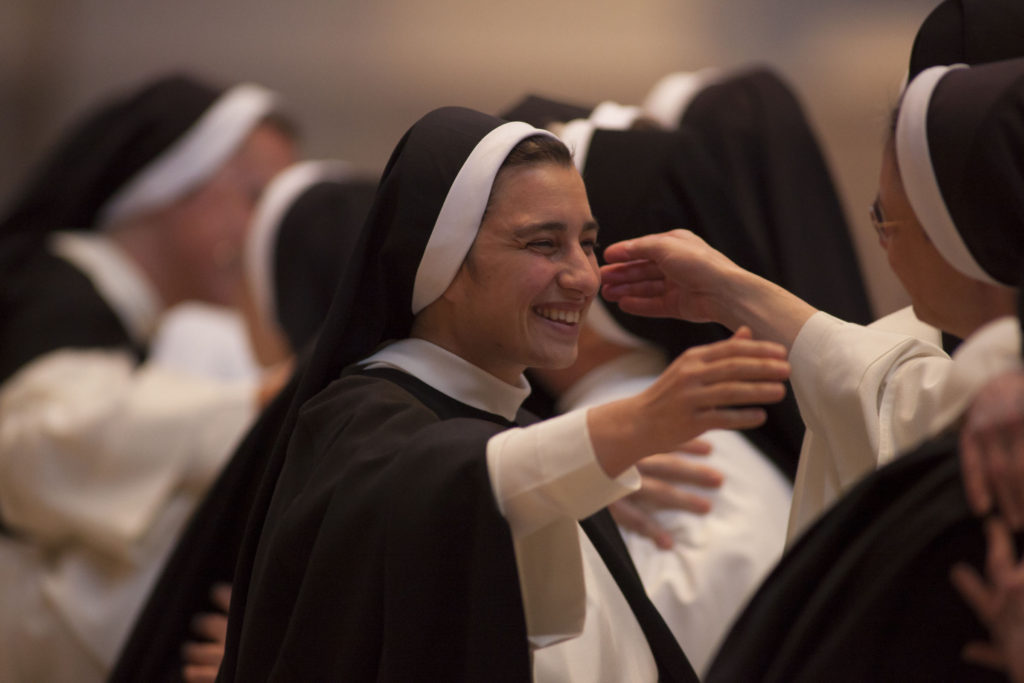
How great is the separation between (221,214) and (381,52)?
3378 mm

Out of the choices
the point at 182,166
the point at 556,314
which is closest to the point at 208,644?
the point at 556,314

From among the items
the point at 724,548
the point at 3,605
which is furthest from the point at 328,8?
the point at 724,548

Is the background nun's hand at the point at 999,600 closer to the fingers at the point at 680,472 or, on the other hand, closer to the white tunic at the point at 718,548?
the white tunic at the point at 718,548

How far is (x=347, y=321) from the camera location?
2205 millimetres

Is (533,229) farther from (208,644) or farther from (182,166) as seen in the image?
(182,166)

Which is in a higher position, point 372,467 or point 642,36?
point 372,467

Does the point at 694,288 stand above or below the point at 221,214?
above

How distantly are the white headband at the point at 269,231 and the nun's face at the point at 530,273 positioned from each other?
3.13 metres

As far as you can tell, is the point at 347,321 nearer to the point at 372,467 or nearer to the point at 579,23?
the point at 372,467

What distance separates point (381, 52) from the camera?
29.1ft

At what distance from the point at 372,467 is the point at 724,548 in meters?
1.18

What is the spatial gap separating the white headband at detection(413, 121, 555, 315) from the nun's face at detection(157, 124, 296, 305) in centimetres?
379

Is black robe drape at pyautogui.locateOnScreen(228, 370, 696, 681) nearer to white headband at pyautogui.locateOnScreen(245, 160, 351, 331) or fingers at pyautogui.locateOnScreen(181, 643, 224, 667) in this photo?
fingers at pyautogui.locateOnScreen(181, 643, 224, 667)

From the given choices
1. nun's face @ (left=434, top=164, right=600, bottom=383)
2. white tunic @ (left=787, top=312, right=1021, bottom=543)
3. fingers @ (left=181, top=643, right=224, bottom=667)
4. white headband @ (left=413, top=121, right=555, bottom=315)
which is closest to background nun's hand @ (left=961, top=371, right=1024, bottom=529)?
white tunic @ (left=787, top=312, right=1021, bottom=543)
